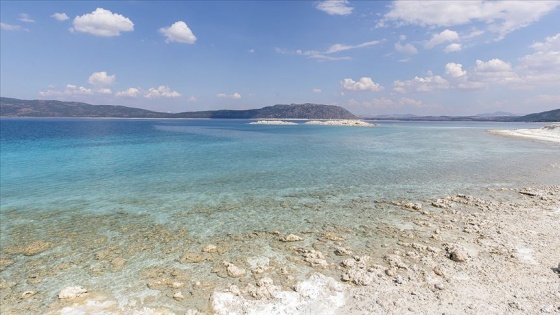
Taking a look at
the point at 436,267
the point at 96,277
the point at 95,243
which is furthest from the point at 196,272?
the point at 436,267

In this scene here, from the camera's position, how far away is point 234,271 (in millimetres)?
10336

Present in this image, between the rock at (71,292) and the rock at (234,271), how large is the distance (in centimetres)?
449

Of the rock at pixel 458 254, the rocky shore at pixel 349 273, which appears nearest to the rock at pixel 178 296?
the rocky shore at pixel 349 273

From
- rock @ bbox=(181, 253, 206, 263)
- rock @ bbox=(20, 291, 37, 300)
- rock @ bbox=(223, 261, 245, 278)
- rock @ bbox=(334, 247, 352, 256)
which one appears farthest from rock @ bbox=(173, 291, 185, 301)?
rock @ bbox=(334, 247, 352, 256)

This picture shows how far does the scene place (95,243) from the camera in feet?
42.5

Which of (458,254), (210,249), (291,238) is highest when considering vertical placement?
(458,254)

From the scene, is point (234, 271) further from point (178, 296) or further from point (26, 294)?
point (26, 294)

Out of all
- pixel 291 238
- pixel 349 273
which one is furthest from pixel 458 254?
pixel 291 238

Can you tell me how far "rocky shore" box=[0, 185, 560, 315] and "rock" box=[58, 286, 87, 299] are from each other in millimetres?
33

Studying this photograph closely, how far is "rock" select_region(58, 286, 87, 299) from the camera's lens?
9.06 meters

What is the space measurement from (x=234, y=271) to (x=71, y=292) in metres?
5.01

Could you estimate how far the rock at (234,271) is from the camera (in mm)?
10180

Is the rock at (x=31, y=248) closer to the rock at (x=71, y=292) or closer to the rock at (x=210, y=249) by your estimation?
the rock at (x=71, y=292)

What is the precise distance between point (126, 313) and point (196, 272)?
2.56 m
